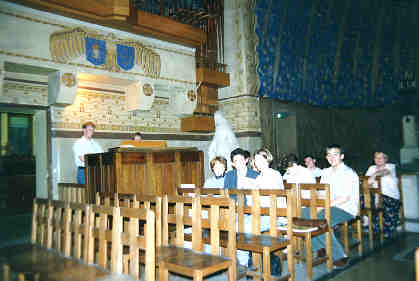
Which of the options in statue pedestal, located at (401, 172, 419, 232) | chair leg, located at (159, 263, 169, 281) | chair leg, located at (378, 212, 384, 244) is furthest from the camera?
statue pedestal, located at (401, 172, 419, 232)

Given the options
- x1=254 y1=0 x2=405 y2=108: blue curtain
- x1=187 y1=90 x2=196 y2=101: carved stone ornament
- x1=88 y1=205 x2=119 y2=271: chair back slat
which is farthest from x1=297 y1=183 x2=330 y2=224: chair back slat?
x1=254 y1=0 x2=405 y2=108: blue curtain

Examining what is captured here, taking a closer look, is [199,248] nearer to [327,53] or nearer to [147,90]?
[147,90]

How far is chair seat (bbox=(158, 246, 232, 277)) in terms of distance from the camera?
2327 mm

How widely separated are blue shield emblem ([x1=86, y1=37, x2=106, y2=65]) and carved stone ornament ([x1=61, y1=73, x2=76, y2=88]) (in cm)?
46

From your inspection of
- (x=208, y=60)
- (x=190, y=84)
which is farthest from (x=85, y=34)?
(x=208, y=60)

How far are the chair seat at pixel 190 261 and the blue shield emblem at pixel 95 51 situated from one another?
4631 millimetres

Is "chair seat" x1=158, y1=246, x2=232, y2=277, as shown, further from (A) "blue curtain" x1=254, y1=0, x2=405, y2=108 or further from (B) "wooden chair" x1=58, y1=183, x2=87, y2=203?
(A) "blue curtain" x1=254, y1=0, x2=405, y2=108

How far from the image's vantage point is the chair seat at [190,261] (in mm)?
2327

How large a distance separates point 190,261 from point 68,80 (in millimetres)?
4720

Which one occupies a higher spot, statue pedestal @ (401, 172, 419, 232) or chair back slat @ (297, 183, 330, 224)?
chair back slat @ (297, 183, 330, 224)

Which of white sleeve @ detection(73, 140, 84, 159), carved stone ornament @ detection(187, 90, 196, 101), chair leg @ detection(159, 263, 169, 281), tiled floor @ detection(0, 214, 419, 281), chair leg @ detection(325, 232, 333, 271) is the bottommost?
tiled floor @ detection(0, 214, 419, 281)

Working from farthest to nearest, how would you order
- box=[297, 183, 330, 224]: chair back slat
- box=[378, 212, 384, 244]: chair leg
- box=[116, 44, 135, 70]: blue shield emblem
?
box=[116, 44, 135, 70]: blue shield emblem
box=[378, 212, 384, 244]: chair leg
box=[297, 183, 330, 224]: chair back slat

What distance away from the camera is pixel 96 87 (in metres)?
7.00

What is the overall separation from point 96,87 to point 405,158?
8877mm
